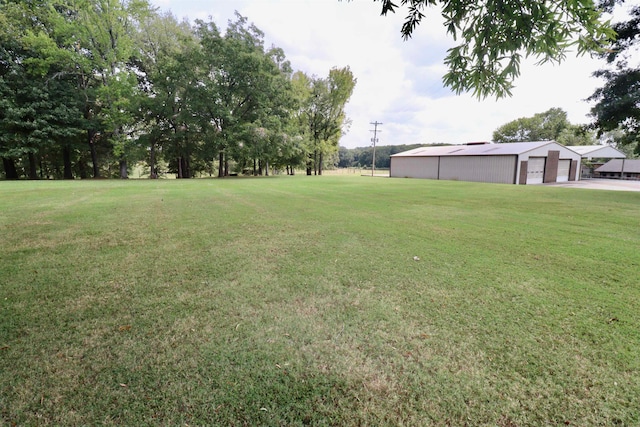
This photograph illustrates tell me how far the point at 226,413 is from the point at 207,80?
28.7 meters

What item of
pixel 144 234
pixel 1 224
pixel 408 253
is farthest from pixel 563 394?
pixel 1 224

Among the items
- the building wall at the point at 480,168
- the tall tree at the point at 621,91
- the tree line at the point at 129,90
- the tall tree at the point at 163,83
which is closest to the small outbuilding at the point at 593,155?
the building wall at the point at 480,168

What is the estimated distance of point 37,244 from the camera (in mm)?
4594

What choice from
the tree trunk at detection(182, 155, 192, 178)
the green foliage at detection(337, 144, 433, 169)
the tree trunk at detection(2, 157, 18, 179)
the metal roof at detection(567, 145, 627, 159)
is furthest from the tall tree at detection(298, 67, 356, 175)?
the green foliage at detection(337, 144, 433, 169)

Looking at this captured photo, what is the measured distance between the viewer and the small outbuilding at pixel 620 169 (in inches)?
1455

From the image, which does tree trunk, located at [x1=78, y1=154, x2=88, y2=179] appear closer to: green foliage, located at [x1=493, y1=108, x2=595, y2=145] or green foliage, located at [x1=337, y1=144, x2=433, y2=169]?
green foliage, located at [x1=337, y1=144, x2=433, y2=169]

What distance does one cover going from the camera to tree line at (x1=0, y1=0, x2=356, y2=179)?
70.5 ft

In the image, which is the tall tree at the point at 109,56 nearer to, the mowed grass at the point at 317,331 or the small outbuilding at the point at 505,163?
the mowed grass at the point at 317,331

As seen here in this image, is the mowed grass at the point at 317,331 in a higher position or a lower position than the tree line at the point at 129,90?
lower

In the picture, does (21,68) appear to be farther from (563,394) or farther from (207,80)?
(563,394)

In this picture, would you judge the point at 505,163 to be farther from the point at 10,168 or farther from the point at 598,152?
the point at 10,168

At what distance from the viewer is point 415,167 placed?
34000mm

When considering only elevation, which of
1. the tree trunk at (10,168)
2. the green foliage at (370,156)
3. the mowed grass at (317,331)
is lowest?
the mowed grass at (317,331)

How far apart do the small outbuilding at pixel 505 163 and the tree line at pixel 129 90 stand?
1464cm
